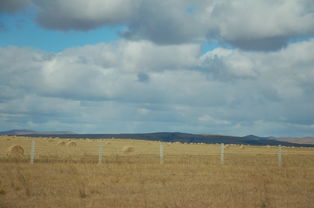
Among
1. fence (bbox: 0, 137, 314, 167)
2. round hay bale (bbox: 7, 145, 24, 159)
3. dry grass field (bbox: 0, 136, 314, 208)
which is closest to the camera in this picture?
dry grass field (bbox: 0, 136, 314, 208)

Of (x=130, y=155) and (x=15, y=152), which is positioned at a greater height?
(x=15, y=152)

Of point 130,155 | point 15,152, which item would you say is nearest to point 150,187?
point 15,152

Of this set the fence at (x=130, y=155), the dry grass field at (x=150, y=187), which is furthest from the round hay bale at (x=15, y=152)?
the dry grass field at (x=150, y=187)

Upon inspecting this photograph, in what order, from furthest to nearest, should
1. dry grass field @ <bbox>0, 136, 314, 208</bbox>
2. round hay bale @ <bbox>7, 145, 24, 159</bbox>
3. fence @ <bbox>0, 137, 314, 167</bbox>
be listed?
round hay bale @ <bbox>7, 145, 24, 159</bbox> → fence @ <bbox>0, 137, 314, 167</bbox> → dry grass field @ <bbox>0, 136, 314, 208</bbox>

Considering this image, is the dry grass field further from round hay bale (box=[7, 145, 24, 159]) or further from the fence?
round hay bale (box=[7, 145, 24, 159])

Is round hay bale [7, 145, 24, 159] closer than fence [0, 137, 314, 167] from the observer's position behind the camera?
No

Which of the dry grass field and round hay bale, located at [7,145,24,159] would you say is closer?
the dry grass field

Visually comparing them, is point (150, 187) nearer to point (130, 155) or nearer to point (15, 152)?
point (15, 152)

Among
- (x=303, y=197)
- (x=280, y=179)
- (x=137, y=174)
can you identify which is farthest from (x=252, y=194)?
(x=137, y=174)

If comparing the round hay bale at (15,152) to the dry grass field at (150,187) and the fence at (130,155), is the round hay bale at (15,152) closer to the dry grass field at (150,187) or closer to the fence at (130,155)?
A: the fence at (130,155)

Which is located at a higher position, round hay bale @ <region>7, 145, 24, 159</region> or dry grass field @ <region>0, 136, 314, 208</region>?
round hay bale @ <region>7, 145, 24, 159</region>

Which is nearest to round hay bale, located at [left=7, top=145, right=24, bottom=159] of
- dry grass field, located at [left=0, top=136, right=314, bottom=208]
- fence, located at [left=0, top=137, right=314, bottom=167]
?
fence, located at [left=0, top=137, right=314, bottom=167]

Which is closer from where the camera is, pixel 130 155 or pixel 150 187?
pixel 150 187

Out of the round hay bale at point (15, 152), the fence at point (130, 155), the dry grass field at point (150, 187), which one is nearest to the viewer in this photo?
the dry grass field at point (150, 187)
